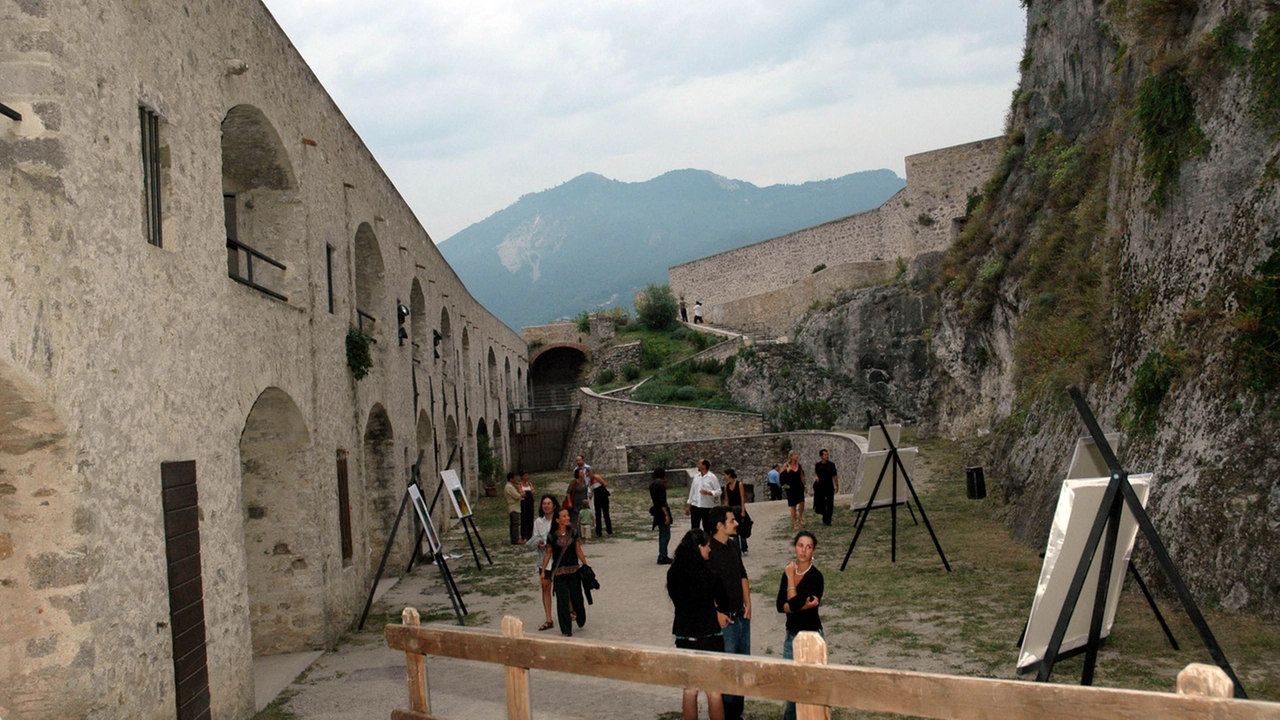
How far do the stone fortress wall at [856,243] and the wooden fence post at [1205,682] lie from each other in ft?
109

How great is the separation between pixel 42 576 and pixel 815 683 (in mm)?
4325

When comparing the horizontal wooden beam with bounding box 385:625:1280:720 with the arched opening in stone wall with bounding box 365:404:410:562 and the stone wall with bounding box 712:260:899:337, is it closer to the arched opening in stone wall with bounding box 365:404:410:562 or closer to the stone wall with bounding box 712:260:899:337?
the arched opening in stone wall with bounding box 365:404:410:562

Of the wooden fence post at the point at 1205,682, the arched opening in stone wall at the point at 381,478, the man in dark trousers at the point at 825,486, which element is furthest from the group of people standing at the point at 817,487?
the wooden fence post at the point at 1205,682

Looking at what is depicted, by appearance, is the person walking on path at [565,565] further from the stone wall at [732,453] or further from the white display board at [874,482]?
the stone wall at [732,453]

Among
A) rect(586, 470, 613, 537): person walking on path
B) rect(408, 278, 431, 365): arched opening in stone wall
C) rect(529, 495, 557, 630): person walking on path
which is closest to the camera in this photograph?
rect(529, 495, 557, 630): person walking on path

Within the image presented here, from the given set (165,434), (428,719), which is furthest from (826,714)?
(165,434)

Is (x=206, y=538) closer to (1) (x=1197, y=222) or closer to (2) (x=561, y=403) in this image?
(1) (x=1197, y=222)

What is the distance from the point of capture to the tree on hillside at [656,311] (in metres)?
52.2

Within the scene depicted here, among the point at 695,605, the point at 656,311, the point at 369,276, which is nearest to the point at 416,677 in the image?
the point at 695,605

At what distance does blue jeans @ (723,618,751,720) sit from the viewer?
6.50 m

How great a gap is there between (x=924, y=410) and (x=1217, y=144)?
19.2 meters

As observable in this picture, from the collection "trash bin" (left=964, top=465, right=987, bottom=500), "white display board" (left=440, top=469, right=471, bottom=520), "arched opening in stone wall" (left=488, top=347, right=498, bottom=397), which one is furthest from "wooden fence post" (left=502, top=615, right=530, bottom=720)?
"arched opening in stone wall" (left=488, top=347, right=498, bottom=397)

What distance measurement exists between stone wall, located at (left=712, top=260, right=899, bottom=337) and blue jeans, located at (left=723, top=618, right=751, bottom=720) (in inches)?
1389

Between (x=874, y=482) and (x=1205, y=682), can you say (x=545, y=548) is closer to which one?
(x=874, y=482)
